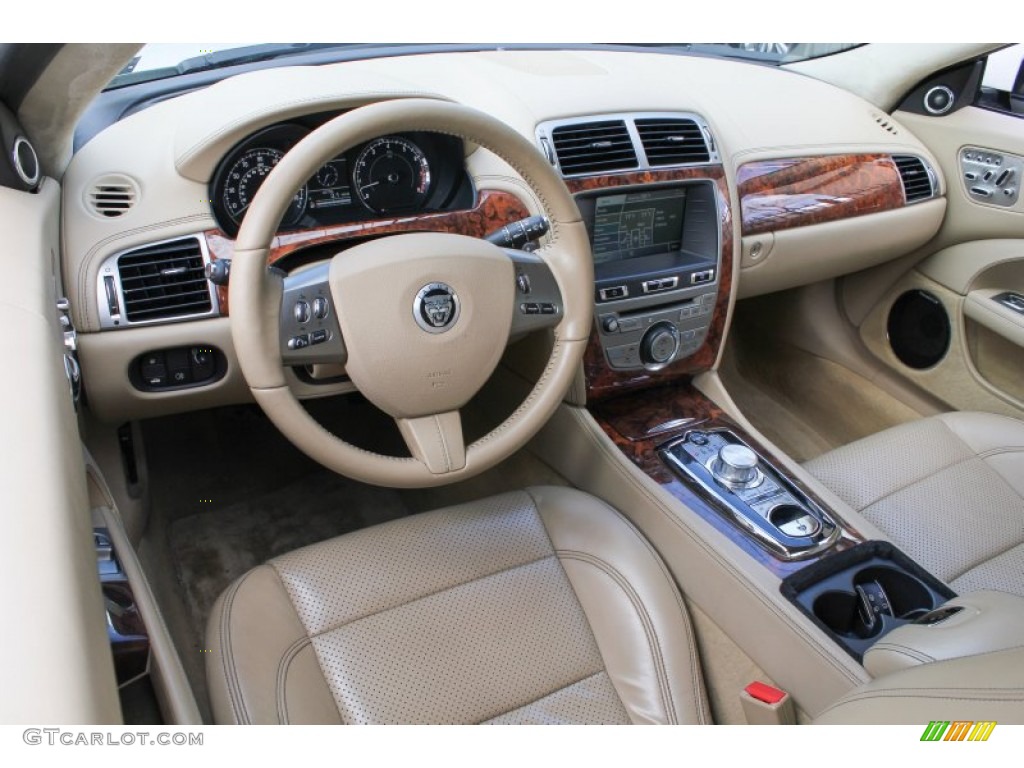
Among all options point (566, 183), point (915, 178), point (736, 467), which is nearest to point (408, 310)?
point (566, 183)

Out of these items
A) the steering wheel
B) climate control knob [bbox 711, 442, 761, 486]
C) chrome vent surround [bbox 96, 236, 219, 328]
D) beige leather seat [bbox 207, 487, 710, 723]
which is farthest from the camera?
climate control knob [bbox 711, 442, 761, 486]

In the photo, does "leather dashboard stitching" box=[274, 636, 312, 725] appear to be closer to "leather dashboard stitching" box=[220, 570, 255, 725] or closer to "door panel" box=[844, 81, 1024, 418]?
"leather dashboard stitching" box=[220, 570, 255, 725]

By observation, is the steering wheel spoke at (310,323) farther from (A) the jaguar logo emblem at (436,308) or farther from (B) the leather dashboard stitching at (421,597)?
(B) the leather dashboard stitching at (421,597)

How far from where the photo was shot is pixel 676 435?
1768 millimetres

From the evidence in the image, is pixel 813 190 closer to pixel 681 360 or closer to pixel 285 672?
pixel 681 360

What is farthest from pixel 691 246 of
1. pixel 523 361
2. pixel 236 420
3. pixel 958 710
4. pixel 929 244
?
pixel 958 710

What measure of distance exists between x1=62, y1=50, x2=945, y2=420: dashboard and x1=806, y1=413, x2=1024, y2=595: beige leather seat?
1.29 ft

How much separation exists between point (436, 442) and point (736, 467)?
0.60m

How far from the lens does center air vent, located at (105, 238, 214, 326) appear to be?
140cm

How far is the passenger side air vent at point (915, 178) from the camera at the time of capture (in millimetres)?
2203

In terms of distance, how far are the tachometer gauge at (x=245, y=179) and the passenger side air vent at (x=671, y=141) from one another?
0.70 m

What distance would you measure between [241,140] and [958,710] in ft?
4.00

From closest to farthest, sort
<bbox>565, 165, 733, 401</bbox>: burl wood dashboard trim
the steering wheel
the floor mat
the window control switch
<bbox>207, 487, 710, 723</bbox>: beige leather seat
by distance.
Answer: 1. the steering wheel
2. <bbox>207, 487, 710, 723</bbox>: beige leather seat
3. <bbox>565, 165, 733, 401</bbox>: burl wood dashboard trim
4. the floor mat
5. the window control switch
